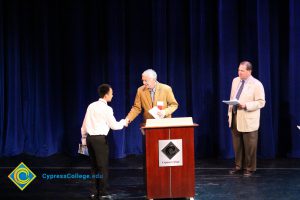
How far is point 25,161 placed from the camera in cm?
730

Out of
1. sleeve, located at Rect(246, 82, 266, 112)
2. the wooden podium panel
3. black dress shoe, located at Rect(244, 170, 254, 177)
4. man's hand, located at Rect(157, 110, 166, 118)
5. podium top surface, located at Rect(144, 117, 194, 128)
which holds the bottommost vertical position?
black dress shoe, located at Rect(244, 170, 254, 177)

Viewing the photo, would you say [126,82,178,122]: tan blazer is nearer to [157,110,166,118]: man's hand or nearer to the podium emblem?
[157,110,166,118]: man's hand

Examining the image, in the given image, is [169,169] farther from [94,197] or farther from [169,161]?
[94,197]

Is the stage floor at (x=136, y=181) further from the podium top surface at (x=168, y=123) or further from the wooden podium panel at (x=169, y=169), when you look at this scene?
the podium top surface at (x=168, y=123)

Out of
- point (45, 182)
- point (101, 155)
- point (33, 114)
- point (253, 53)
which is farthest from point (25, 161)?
point (253, 53)

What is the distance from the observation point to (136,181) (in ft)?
19.8

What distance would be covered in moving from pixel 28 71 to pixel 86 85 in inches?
36.3

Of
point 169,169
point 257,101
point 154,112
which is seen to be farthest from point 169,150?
point 257,101

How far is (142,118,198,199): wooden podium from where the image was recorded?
4902mm

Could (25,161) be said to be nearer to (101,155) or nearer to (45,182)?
(45,182)

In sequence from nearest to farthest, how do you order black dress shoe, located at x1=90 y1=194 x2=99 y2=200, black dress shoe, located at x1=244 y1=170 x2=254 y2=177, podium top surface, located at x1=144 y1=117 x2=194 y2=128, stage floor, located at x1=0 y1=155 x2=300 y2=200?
podium top surface, located at x1=144 y1=117 x2=194 y2=128 → black dress shoe, located at x1=90 y1=194 x2=99 y2=200 → stage floor, located at x1=0 y1=155 x2=300 y2=200 → black dress shoe, located at x1=244 y1=170 x2=254 y2=177

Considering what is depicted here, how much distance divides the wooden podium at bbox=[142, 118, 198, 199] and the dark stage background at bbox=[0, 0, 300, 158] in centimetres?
243

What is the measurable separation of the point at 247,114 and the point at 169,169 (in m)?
1.58

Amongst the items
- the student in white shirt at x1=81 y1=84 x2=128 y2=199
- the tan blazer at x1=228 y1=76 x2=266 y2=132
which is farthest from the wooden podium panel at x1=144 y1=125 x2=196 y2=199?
the tan blazer at x1=228 y1=76 x2=266 y2=132
